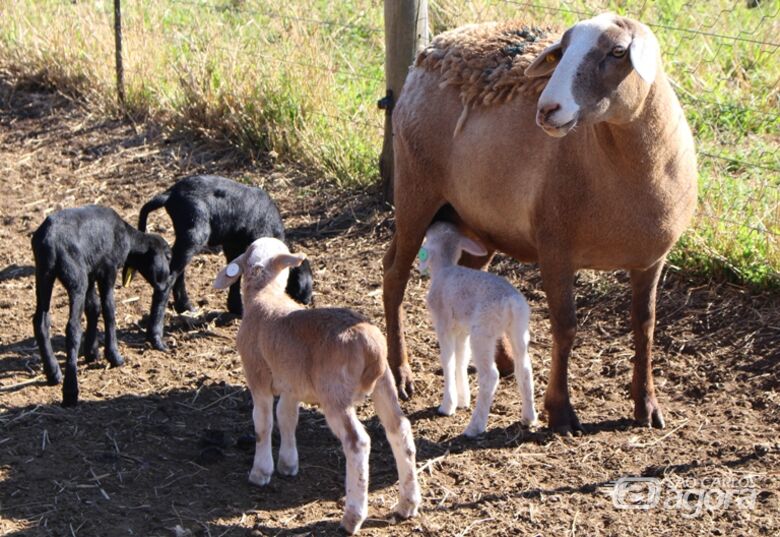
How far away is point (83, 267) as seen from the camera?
5.77 m

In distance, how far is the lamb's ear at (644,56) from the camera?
15.2 feet

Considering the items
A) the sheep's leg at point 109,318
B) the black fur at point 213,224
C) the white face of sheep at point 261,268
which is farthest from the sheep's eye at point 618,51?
the sheep's leg at point 109,318

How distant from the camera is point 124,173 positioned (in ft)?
Result: 29.9

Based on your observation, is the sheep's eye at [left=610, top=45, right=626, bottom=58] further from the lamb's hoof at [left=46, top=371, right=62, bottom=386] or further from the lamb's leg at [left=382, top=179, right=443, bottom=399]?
the lamb's hoof at [left=46, top=371, right=62, bottom=386]

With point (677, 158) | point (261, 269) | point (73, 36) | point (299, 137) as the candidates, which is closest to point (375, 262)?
point (299, 137)

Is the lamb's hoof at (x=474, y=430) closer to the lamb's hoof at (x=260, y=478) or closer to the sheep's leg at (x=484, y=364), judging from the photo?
the sheep's leg at (x=484, y=364)

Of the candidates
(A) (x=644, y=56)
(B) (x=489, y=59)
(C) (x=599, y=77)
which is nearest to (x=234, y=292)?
(B) (x=489, y=59)

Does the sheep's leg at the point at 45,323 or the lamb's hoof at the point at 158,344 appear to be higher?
the sheep's leg at the point at 45,323

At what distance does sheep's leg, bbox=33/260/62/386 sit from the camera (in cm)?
569

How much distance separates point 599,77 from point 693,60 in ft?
16.2

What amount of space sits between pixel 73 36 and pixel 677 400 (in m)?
7.24

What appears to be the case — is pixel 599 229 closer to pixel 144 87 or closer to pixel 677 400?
pixel 677 400

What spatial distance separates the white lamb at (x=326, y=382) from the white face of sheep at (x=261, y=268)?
17 cm

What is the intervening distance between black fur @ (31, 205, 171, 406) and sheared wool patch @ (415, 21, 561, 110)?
1928 millimetres
